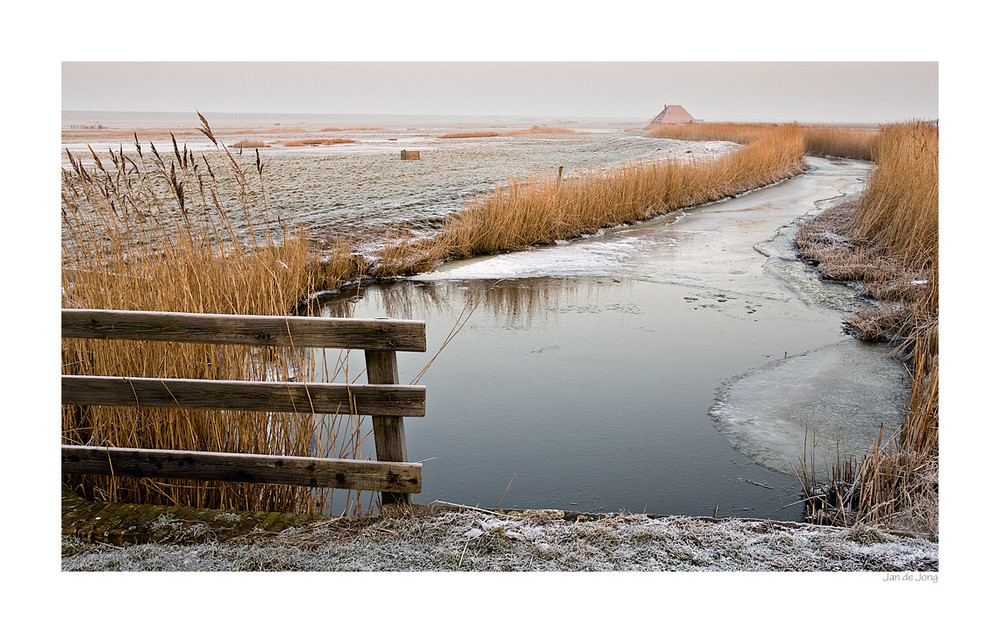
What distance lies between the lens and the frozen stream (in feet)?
10.4

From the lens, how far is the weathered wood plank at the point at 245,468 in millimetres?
2346

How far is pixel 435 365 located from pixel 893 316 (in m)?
3.20

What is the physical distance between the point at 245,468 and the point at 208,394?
28 centimetres

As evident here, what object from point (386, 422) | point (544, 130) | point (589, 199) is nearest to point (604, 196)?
point (589, 199)

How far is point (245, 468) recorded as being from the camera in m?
2.40

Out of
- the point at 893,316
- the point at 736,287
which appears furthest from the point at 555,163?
the point at 893,316

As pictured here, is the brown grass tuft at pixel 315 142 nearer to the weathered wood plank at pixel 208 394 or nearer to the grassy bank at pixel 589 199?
the grassy bank at pixel 589 199

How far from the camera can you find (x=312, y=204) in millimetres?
9531

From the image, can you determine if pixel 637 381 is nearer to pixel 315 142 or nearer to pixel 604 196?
pixel 604 196

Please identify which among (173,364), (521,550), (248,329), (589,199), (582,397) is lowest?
(521,550)

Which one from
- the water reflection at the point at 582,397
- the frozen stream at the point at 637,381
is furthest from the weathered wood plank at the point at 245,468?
the frozen stream at the point at 637,381

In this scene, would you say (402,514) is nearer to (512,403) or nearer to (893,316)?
(512,403)

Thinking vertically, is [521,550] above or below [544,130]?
below

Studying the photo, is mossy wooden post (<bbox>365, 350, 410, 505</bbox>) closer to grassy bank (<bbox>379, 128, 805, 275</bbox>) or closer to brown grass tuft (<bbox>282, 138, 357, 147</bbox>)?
grassy bank (<bbox>379, 128, 805, 275</bbox>)
